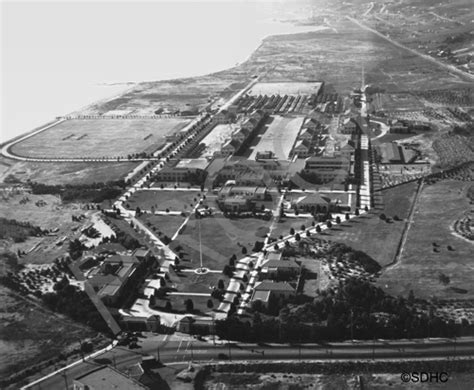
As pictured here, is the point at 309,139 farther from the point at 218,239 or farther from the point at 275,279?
the point at 275,279

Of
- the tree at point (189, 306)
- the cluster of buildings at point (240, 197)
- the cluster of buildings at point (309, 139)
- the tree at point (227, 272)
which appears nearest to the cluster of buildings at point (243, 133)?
the cluster of buildings at point (309, 139)

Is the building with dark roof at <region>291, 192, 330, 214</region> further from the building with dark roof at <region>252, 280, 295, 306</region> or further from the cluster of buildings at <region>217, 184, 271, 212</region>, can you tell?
the building with dark roof at <region>252, 280, 295, 306</region>

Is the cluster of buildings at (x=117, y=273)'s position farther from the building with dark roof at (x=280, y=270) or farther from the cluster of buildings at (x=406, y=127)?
the cluster of buildings at (x=406, y=127)

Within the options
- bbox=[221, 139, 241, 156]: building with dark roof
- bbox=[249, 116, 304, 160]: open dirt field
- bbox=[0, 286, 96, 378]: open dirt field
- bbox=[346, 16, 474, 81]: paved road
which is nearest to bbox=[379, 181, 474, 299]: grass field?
bbox=[0, 286, 96, 378]: open dirt field

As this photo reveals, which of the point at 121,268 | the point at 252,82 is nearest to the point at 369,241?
the point at 121,268

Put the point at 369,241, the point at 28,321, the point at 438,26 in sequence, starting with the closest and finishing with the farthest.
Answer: the point at 28,321
the point at 369,241
the point at 438,26

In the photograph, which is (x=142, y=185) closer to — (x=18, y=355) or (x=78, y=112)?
(x=18, y=355)
